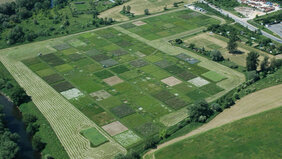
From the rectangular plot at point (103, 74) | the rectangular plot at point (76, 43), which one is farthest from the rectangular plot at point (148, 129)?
the rectangular plot at point (76, 43)

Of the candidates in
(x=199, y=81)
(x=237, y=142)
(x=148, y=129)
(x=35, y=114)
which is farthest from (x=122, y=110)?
(x=237, y=142)

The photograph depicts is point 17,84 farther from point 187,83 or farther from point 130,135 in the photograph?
point 187,83

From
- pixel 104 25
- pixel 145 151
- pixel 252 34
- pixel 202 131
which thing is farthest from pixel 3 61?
pixel 252 34

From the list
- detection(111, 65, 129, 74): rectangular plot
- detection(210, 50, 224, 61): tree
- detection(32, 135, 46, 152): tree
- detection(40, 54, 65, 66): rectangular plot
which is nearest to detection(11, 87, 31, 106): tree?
detection(32, 135, 46, 152): tree

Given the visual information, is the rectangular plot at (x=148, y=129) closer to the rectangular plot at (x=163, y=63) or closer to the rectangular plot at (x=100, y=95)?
the rectangular plot at (x=100, y=95)

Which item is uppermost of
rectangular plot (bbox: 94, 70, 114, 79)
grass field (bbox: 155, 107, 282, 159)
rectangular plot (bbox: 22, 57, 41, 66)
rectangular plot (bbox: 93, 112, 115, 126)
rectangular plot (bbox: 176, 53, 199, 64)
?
rectangular plot (bbox: 22, 57, 41, 66)

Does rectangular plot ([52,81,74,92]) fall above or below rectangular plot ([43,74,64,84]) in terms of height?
below

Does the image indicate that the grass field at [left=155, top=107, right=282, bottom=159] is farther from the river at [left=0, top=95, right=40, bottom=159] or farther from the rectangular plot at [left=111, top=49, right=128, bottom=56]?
the rectangular plot at [left=111, top=49, right=128, bottom=56]
